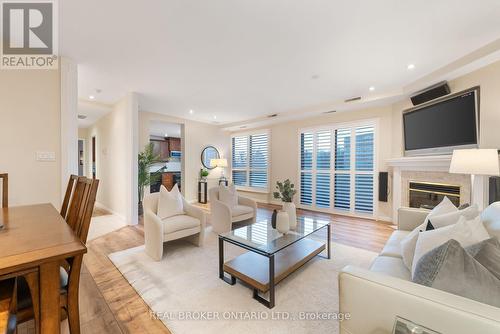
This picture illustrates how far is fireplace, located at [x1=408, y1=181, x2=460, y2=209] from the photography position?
3194 mm

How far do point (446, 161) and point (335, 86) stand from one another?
1.98m

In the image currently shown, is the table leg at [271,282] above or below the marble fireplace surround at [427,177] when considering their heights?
below

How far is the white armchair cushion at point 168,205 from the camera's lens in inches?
112

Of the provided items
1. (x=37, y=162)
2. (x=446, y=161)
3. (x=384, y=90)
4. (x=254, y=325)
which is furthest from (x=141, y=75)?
(x=446, y=161)

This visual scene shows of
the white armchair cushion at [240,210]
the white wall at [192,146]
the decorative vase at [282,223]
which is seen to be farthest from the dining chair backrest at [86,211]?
the white wall at [192,146]

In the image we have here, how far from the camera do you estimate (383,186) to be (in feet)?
14.1

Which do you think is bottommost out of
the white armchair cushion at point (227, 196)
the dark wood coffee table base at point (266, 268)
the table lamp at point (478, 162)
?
the dark wood coffee table base at point (266, 268)

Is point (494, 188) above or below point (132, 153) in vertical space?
below

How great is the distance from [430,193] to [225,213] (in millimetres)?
3421

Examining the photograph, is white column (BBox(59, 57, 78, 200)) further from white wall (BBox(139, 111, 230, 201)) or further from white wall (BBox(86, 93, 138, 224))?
white wall (BBox(139, 111, 230, 201))

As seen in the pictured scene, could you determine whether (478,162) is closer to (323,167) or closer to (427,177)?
(427,177)

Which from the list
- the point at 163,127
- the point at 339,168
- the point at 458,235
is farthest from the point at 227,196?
the point at 163,127

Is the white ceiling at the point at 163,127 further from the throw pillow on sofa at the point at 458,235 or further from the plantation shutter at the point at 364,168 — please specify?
the throw pillow on sofa at the point at 458,235

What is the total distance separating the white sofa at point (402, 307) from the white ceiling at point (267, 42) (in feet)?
6.71
